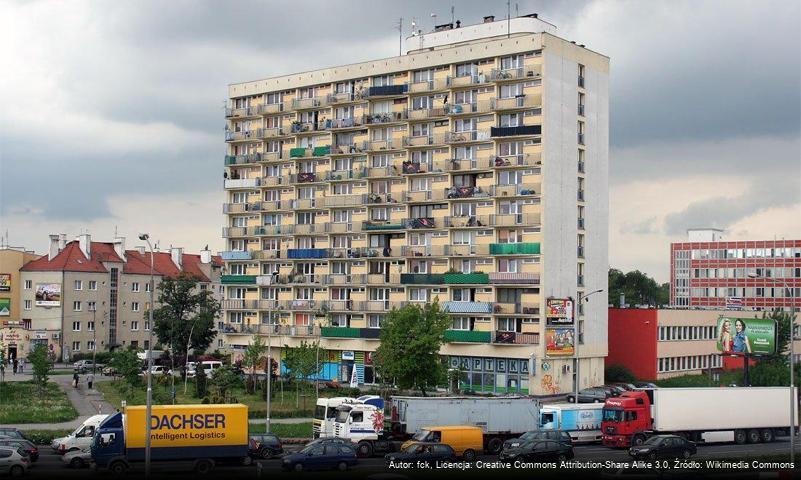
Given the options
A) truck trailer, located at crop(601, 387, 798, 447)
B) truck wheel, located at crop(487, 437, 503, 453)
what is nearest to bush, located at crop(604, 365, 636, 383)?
truck trailer, located at crop(601, 387, 798, 447)

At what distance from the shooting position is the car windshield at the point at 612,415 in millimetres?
58750

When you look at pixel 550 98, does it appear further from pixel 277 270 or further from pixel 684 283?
pixel 684 283

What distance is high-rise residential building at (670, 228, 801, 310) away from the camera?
151 m

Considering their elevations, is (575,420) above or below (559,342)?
below

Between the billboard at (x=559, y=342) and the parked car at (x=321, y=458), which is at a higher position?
the billboard at (x=559, y=342)

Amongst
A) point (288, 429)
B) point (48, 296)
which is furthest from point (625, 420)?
point (48, 296)

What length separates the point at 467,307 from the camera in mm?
90438

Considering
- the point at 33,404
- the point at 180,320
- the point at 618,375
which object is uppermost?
the point at 180,320

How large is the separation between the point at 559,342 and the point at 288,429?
105 feet

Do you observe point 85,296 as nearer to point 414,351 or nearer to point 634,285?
point 414,351

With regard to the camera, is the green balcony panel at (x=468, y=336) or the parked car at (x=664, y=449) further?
the green balcony panel at (x=468, y=336)

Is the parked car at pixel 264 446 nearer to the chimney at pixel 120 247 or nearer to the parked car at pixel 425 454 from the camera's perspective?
the parked car at pixel 425 454

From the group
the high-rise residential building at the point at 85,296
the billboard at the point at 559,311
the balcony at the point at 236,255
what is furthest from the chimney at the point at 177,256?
the billboard at the point at 559,311

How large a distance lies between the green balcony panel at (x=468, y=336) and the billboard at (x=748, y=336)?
2049cm
